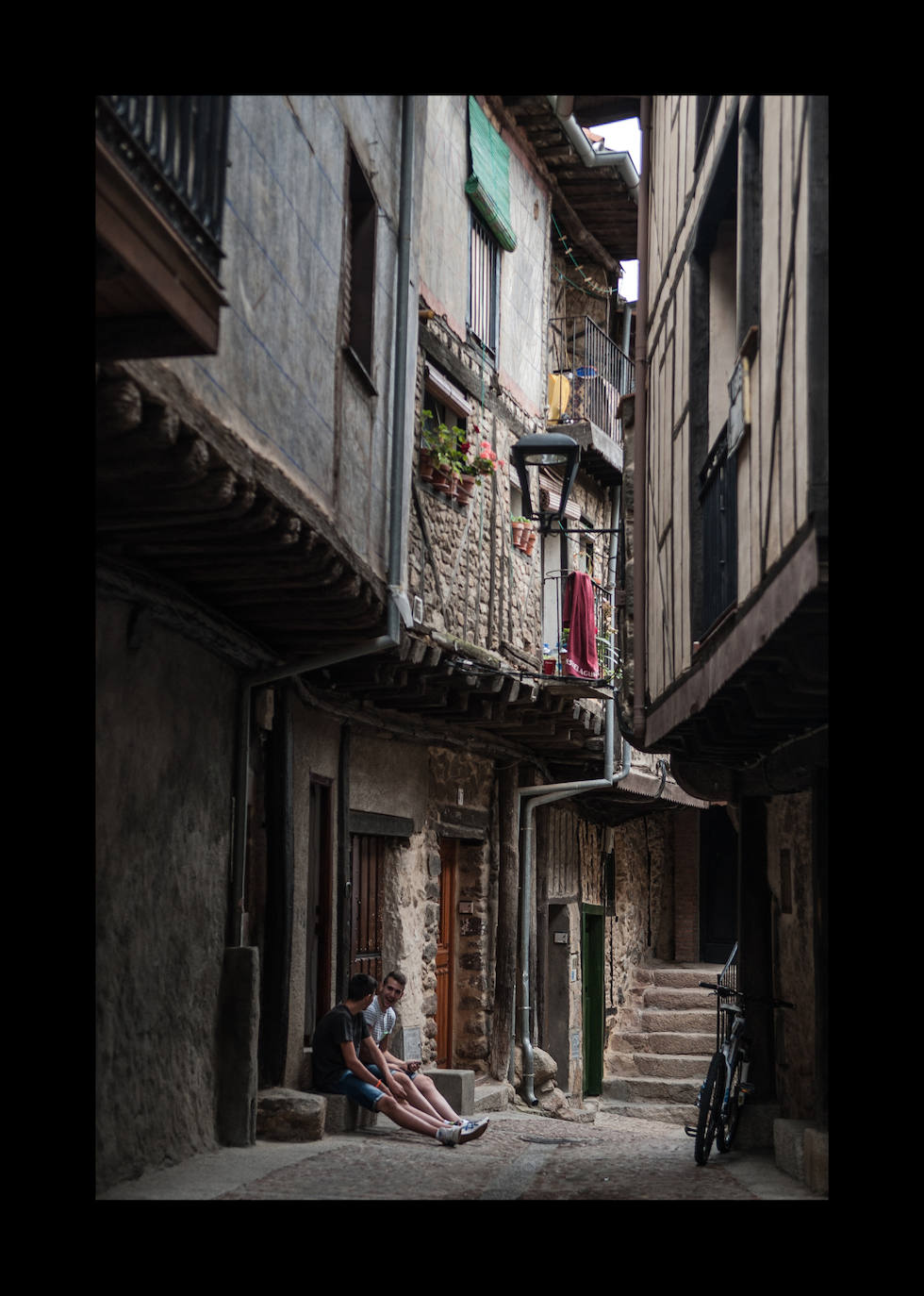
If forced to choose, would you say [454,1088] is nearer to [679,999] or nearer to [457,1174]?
[457,1174]

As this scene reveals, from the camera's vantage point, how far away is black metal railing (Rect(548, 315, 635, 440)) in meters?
14.8

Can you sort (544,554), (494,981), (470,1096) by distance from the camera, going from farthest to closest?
1. (544,554)
2. (494,981)
3. (470,1096)

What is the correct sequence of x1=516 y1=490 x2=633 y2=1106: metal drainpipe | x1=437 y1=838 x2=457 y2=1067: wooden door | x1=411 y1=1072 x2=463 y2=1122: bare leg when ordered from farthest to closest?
1. x1=516 y1=490 x2=633 y2=1106: metal drainpipe
2. x1=437 y1=838 x2=457 y2=1067: wooden door
3. x1=411 y1=1072 x2=463 y2=1122: bare leg

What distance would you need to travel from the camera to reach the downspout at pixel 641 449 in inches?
364

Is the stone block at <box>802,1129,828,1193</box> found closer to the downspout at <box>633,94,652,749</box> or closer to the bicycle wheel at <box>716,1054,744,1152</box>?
the bicycle wheel at <box>716,1054,744,1152</box>

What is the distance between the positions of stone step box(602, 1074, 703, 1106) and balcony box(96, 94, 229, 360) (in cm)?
1297

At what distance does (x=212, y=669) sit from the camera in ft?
22.5

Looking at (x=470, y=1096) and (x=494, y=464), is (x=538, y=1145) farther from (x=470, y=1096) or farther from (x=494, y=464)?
(x=494, y=464)

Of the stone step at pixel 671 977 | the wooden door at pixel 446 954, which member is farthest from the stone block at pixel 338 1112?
the stone step at pixel 671 977

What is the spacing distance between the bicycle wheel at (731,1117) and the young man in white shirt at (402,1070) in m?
1.36

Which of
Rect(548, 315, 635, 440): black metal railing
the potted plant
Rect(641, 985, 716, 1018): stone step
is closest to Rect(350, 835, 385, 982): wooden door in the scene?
the potted plant

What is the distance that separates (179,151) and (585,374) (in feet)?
37.1

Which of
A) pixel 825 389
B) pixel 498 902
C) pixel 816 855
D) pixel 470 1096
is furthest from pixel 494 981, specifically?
pixel 825 389
